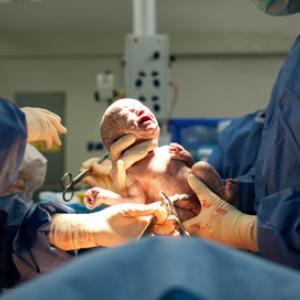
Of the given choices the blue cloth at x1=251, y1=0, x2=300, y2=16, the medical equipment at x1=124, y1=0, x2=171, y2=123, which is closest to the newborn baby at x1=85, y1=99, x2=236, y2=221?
the blue cloth at x1=251, y1=0, x2=300, y2=16

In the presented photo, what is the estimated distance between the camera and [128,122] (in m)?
1.24

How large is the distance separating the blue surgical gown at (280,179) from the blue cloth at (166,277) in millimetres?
495

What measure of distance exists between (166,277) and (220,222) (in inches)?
27.3

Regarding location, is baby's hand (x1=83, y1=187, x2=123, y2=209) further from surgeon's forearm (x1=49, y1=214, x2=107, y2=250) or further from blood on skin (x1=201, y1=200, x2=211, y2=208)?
blood on skin (x1=201, y1=200, x2=211, y2=208)

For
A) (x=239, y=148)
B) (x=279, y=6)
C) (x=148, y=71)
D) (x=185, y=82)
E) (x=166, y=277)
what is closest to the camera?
(x=166, y=277)

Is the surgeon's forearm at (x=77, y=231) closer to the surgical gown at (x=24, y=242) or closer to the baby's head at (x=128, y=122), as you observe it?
the surgical gown at (x=24, y=242)

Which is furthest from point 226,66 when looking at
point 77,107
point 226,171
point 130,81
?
point 226,171

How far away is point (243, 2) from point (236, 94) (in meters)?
1.28

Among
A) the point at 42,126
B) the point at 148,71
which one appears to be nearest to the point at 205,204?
the point at 42,126

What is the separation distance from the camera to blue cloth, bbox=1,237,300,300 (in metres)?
0.42

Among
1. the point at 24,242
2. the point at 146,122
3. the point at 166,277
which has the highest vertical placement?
the point at 166,277

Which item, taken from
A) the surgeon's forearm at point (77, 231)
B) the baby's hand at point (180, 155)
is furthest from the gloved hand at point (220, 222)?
the surgeon's forearm at point (77, 231)

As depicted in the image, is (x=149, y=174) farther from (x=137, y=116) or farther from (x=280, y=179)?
(x=280, y=179)

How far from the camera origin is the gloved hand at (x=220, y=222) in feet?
3.39
